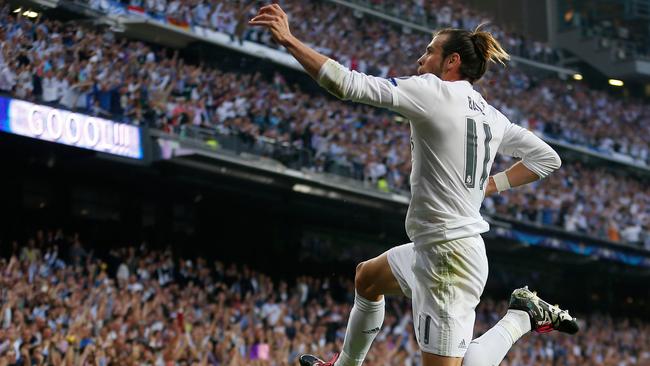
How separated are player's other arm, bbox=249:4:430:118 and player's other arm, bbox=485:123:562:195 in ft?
3.80

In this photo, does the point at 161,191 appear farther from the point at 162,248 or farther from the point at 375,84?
the point at 375,84

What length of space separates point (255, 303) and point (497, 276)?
13.7m

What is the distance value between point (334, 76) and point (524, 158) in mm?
1891

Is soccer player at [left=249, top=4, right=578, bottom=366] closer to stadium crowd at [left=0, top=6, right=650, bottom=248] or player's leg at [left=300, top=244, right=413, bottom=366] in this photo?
player's leg at [left=300, top=244, right=413, bottom=366]

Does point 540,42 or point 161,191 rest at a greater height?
point 540,42

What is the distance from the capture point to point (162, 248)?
22.4 m

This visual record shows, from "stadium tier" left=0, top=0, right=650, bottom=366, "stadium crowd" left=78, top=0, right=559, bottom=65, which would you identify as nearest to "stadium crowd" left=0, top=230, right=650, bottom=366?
"stadium tier" left=0, top=0, right=650, bottom=366

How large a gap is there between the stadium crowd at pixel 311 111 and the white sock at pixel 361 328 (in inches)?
493

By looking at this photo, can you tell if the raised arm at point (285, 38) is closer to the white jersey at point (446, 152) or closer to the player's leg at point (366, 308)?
the white jersey at point (446, 152)

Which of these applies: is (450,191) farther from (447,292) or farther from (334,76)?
(334,76)

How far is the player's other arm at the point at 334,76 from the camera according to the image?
521 centimetres

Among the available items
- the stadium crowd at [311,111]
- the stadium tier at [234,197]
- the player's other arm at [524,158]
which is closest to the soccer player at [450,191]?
the player's other arm at [524,158]

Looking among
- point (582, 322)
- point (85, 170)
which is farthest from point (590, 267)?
point (85, 170)

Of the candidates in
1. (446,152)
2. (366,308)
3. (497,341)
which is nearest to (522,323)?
(497,341)
